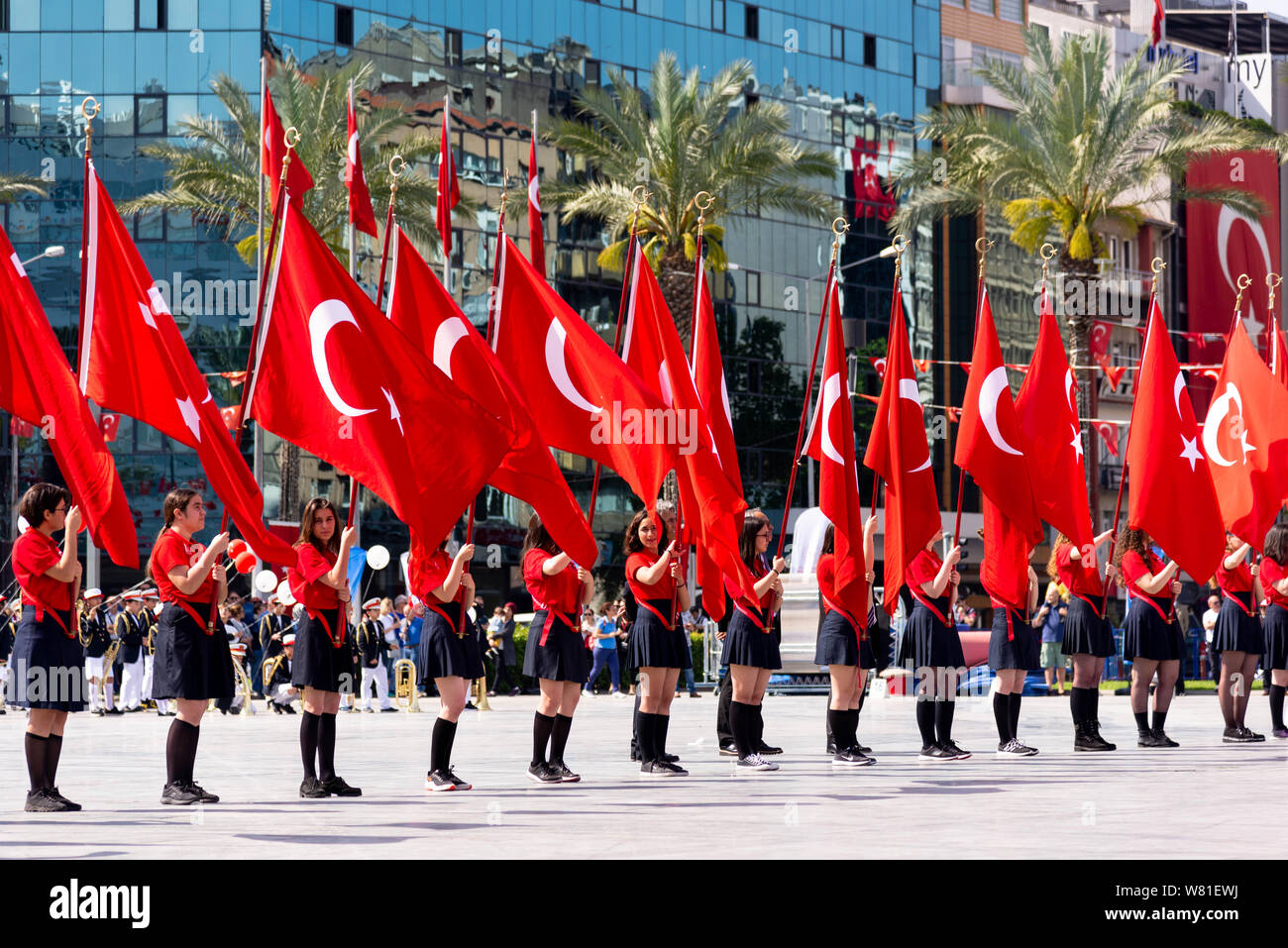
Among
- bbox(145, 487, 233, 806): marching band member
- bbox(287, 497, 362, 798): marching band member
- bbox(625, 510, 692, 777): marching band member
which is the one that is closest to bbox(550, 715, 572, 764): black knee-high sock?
bbox(625, 510, 692, 777): marching band member

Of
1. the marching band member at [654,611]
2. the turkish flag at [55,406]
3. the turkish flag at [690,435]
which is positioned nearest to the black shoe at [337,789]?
the turkish flag at [55,406]

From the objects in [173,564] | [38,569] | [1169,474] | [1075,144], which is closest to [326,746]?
[173,564]

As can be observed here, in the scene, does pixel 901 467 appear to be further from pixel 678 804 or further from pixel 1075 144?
pixel 1075 144

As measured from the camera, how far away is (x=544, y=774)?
1179cm

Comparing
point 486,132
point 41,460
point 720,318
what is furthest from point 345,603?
point 720,318

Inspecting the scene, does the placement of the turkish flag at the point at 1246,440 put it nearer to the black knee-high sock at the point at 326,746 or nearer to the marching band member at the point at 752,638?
the marching band member at the point at 752,638

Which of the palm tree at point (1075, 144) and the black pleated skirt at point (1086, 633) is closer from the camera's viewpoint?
the black pleated skirt at point (1086, 633)

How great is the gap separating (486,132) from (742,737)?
39.6 metres

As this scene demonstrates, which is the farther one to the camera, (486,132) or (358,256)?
(486,132)

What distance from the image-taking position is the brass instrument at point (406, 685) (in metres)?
25.0

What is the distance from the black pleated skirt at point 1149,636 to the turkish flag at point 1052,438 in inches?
29.7

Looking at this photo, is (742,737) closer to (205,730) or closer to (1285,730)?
(1285,730)

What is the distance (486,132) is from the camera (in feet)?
166

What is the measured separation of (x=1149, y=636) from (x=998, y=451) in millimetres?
1938
